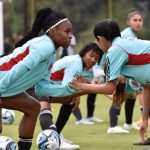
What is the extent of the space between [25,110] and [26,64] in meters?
0.65

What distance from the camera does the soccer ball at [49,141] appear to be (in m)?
7.68

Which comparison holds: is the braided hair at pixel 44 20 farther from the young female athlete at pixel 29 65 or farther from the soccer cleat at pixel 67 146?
the soccer cleat at pixel 67 146

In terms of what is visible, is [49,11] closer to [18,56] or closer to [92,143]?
[18,56]

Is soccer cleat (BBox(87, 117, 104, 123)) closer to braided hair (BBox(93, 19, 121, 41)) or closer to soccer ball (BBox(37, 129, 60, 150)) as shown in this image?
soccer ball (BBox(37, 129, 60, 150))

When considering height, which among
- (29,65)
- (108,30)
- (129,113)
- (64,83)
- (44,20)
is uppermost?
(44,20)

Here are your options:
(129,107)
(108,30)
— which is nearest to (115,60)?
(108,30)

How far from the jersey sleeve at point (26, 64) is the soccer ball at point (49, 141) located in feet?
4.05

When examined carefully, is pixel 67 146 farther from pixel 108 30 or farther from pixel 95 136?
pixel 108 30

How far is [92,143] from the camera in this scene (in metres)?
8.80

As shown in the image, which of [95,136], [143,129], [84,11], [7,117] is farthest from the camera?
[84,11]

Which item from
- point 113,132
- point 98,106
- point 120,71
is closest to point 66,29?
point 120,71

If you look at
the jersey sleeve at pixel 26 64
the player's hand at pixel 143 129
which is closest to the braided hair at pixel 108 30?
the jersey sleeve at pixel 26 64

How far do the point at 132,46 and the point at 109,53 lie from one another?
31cm

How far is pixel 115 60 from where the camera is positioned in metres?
7.18
